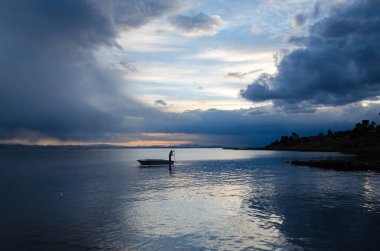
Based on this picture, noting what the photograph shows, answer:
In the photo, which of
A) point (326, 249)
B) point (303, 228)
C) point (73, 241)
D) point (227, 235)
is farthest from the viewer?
point (303, 228)

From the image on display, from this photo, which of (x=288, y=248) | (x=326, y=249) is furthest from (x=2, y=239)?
(x=326, y=249)

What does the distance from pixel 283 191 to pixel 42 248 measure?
35631mm

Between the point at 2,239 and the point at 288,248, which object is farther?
the point at 2,239

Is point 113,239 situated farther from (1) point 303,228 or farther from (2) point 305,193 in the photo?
(2) point 305,193

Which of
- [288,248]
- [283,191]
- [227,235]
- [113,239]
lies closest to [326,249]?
[288,248]

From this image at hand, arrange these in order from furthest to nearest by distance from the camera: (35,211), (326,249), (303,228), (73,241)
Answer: (35,211) → (303,228) → (73,241) → (326,249)

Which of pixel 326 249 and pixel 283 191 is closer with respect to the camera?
pixel 326 249

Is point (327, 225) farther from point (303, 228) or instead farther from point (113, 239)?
point (113, 239)

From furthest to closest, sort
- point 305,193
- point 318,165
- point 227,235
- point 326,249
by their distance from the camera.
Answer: point 318,165 < point 305,193 < point 227,235 < point 326,249

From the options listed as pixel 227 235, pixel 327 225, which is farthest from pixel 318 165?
pixel 227 235

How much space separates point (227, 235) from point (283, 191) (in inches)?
1021

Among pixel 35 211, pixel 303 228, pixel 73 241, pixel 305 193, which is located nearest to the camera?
pixel 73 241

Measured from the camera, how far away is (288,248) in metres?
20.5

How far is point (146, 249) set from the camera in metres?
20.4
